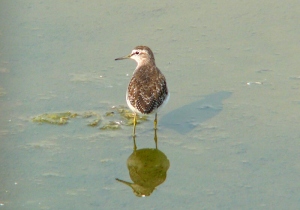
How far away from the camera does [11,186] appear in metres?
6.55

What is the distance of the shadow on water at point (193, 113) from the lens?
772 centimetres

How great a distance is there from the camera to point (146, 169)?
6.98m

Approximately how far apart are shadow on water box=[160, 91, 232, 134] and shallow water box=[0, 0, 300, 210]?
2 centimetres

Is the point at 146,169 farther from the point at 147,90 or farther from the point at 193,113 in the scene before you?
the point at 193,113

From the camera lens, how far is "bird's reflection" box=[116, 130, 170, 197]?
6621mm

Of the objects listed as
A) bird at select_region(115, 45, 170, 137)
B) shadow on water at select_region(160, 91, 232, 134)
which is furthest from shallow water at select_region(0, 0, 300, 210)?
bird at select_region(115, 45, 170, 137)

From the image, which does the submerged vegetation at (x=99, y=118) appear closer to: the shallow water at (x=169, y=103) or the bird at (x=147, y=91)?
the shallow water at (x=169, y=103)

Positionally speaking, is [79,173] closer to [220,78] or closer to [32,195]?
[32,195]

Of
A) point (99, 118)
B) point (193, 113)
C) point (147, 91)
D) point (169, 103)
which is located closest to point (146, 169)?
point (147, 91)

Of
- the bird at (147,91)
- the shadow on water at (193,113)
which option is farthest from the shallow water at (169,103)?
the bird at (147,91)

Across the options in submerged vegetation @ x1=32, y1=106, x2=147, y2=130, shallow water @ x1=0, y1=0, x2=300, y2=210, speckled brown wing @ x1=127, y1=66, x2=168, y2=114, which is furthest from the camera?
submerged vegetation @ x1=32, y1=106, x2=147, y2=130

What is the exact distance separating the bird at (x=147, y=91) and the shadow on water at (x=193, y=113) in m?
0.26

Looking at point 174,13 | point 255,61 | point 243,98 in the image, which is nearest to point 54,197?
point 243,98

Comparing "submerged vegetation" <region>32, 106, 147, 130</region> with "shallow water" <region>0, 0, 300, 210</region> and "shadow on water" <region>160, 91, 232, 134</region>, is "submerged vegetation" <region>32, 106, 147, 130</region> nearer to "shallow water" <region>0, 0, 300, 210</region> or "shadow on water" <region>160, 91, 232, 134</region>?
"shallow water" <region>0, 0, 300, 210</region>
